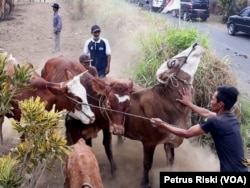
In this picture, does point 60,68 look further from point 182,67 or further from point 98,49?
point 182,67

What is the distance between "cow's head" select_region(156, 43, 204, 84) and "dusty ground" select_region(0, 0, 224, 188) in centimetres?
158

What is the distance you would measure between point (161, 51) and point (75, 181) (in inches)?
179

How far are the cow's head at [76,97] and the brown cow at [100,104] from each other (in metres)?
0.14

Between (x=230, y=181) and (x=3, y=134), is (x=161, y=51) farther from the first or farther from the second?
(x=230, y=181)

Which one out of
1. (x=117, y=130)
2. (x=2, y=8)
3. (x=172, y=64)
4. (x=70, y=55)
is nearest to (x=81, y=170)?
(x=117, y=130)

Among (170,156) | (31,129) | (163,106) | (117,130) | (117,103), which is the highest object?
(31,129)

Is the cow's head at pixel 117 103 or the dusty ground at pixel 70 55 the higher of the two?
the cow's head at pixel 117 103

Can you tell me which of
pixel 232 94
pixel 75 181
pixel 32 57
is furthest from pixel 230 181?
pixel 32 57

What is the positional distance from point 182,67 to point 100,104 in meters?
1.35

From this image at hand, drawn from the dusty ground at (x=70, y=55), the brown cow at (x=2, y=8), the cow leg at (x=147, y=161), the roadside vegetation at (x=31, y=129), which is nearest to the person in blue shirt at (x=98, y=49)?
the dusty ground at (x=70, y=55)

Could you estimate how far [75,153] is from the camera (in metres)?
→ 5.22

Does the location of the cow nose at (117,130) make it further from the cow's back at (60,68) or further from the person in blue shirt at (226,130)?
the person in blue shirt at (226,130)

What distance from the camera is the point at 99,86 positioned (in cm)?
600

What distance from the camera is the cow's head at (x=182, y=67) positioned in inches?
252
